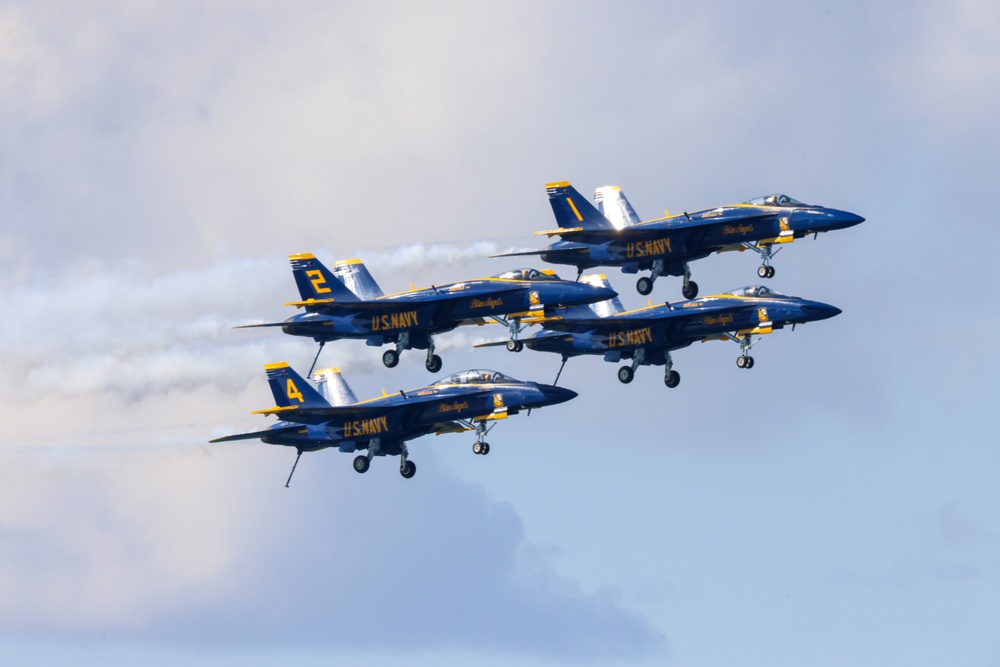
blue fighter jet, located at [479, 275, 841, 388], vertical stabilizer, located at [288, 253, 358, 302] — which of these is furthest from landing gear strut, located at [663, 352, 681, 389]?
vertical stabilizer, located at [288, 253, 358, 302]

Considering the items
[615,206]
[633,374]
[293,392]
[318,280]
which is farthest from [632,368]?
[293,392]

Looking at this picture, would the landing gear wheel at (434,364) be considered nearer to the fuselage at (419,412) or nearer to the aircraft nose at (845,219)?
the fuselage at (419,412)

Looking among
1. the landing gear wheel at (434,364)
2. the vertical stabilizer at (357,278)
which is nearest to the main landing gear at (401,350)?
the landing gear wheel at (434,364)

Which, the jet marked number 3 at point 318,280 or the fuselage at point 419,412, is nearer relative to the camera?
the fuselage at point 419,412

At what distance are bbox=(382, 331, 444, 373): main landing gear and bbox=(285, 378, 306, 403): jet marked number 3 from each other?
4.46 meters

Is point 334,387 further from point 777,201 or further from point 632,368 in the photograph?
point 777,201

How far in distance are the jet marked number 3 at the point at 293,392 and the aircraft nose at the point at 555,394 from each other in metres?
11.8

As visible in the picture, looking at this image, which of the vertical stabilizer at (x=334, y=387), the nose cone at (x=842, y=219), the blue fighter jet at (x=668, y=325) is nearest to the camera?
the nose cone at (x=842, y=219)

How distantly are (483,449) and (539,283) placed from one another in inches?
335

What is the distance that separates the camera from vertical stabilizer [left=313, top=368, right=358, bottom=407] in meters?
151

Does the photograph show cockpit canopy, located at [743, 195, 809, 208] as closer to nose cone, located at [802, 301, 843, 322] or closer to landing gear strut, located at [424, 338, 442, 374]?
nose cone, located at [802, 301, 843, 322]

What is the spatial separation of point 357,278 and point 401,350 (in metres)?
5.09

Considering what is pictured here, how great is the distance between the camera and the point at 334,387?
151 m

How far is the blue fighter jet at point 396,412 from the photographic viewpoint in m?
144
